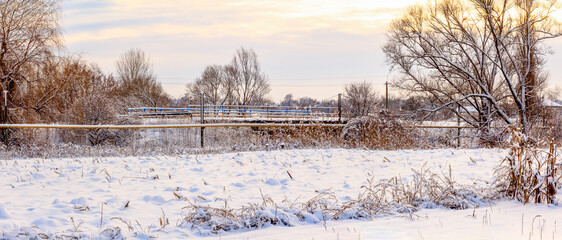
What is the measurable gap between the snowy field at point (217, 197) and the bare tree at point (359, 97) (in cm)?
3334

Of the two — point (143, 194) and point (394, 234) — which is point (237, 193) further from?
point (394, 234)

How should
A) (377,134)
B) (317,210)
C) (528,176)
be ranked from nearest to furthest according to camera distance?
(317,210)
(528,176)
(377,134)

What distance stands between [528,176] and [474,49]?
703 inches

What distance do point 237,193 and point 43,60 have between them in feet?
50.2

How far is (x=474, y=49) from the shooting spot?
2159cm

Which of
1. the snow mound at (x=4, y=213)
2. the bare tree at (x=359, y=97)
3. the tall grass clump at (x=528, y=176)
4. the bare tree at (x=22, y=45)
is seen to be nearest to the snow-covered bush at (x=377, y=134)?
the tall grass clump at (x=528, y=176)

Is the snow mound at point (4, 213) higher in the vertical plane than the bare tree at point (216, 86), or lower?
lower

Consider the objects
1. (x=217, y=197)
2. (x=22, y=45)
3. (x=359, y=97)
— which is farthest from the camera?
(x=359, y=97)

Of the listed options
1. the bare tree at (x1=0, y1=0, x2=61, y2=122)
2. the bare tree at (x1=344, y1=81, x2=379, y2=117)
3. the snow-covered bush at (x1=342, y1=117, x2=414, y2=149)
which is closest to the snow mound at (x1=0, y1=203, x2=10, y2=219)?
the snow-covered bush at (x1=342, y1=117, x2=414, y2=149)

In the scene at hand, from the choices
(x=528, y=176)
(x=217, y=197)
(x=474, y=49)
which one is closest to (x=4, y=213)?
(x=217, y=197)

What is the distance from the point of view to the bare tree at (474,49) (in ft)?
62.9

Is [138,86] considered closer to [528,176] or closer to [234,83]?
[234,83]

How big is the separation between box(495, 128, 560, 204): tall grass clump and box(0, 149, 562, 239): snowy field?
18 cm

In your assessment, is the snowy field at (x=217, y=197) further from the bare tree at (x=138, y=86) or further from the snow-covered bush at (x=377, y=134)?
the bare tree at (x=138, y=86)
